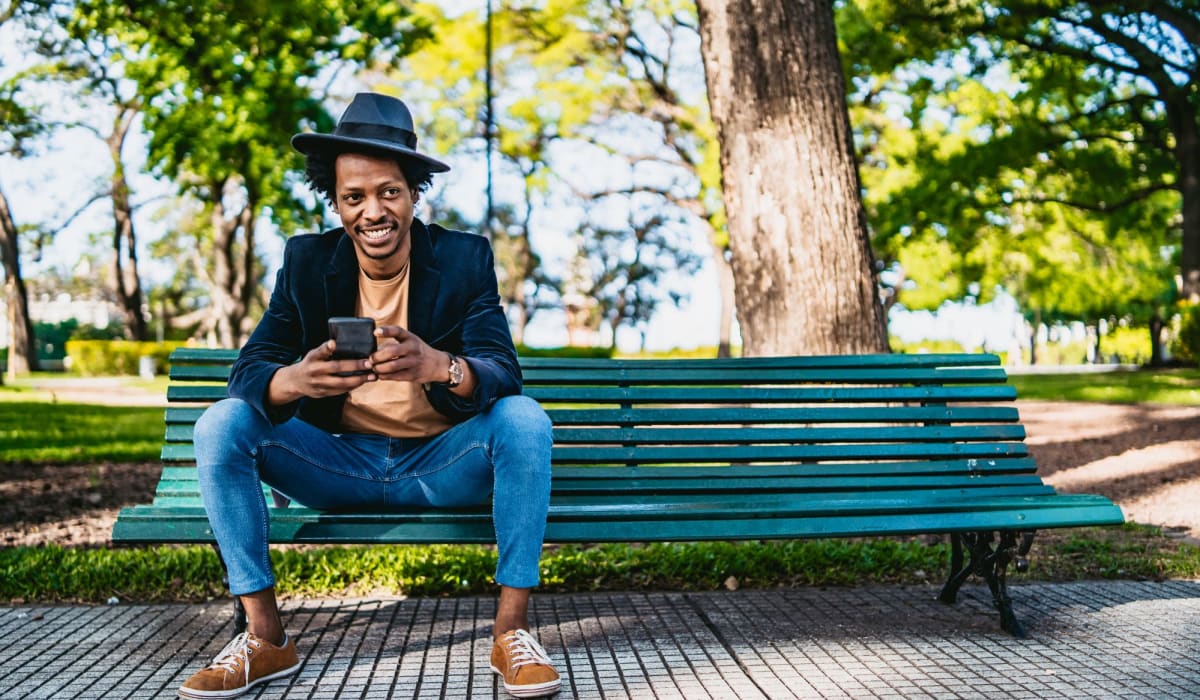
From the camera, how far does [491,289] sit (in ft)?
12.1

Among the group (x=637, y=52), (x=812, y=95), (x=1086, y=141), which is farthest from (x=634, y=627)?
(x=637, y=52)

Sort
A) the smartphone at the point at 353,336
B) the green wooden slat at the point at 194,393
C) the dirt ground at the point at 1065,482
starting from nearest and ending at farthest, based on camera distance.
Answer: the smartphone at the point at 353,336, the green wooden slat at the point at 194,393, the dirt ground at the point at 1065,482

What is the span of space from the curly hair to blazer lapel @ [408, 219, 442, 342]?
0.15 m

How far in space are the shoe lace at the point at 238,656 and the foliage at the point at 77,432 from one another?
6697 millimetres

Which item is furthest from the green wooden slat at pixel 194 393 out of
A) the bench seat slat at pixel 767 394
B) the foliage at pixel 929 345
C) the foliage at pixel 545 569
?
the foliage at pixel 929 345

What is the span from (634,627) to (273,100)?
14.2 metres

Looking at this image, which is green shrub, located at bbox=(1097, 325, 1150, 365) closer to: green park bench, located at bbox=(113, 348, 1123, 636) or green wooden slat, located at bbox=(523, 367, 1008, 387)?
green wooden slat, located at bbox=(523, 367, 1008, 387)

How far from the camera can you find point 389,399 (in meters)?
3.52

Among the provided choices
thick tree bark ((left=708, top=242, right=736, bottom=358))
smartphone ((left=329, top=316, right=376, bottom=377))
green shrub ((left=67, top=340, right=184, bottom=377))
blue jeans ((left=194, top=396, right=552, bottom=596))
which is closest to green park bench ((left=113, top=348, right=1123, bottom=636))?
blue jeans ((left=194, top=396, right=552, bottom=596))

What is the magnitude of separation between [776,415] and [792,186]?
182cm

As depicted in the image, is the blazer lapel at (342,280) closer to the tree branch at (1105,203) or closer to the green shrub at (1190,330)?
the green shrub at (1190,330)

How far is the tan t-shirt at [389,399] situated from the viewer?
11.5 feet

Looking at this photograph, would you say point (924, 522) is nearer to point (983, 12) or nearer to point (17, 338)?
point (983, 12)

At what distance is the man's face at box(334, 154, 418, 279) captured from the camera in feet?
11.4
